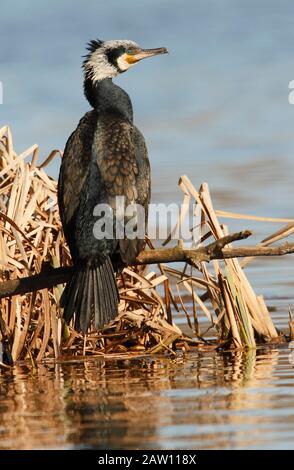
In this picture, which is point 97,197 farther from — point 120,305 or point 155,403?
point 155,403

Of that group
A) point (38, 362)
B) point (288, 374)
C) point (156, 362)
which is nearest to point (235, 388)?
point (288, 374)

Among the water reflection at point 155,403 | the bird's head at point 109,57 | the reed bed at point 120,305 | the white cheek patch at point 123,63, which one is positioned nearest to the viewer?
the water reflection at point 155,403

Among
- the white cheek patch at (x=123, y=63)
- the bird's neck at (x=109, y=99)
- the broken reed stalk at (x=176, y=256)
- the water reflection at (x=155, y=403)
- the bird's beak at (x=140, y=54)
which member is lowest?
the water reflection at (x=155, y=403)

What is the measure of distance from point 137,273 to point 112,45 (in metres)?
1.37

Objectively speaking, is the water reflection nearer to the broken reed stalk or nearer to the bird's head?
the broken reed stalk

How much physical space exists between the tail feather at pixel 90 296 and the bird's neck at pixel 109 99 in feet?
3.58

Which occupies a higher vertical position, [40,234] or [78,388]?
[40,234]

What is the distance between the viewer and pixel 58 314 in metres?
7.01

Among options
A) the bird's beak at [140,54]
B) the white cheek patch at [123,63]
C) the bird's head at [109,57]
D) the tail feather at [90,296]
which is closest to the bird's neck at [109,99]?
the bird's head at [109,57]

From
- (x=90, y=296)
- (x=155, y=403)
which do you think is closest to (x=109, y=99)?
(x=90, y=296)

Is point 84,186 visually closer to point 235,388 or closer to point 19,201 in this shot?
point 19,201

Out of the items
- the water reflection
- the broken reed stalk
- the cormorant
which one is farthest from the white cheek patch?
the water reflection

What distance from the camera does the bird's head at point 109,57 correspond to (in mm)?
7258

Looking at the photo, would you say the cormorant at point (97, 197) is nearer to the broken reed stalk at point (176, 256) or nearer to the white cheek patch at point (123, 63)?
the broken reed stalk at point (176, 256)
